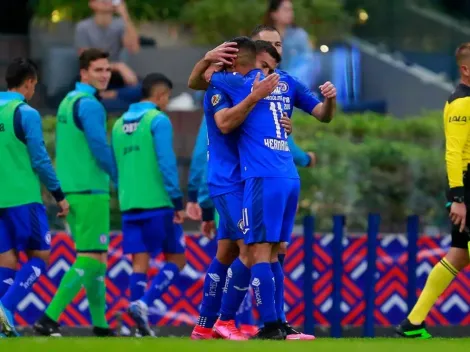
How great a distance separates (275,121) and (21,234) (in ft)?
8.63

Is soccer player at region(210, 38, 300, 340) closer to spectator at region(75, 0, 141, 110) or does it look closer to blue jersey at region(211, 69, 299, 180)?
blue jersey at region(211, 69, 299, 180)

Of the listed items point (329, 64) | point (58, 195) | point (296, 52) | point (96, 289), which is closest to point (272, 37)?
point (58, 195)

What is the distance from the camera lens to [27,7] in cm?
2392

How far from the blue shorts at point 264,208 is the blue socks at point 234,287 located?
0.25 metres

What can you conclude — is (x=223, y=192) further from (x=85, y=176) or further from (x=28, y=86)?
(x=85, y=176)

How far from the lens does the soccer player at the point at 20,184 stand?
1414 cm

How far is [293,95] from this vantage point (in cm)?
1307

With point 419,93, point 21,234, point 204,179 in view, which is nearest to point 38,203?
point 21,234

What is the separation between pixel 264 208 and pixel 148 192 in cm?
339

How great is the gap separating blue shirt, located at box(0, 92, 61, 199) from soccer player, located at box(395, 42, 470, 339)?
10.5ft

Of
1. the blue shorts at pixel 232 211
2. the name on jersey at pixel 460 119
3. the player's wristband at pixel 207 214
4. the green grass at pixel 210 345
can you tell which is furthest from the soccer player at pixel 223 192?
the player's wristband at pixel 207 214

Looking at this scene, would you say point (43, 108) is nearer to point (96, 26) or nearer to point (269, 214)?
point (96, 26)

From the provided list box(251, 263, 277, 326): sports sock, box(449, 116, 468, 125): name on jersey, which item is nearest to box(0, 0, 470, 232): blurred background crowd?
box(449, 116, 468, 125): name on jersey

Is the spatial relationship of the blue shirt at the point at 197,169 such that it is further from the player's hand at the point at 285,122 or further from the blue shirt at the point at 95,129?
the player's hand at the point at 285,122
